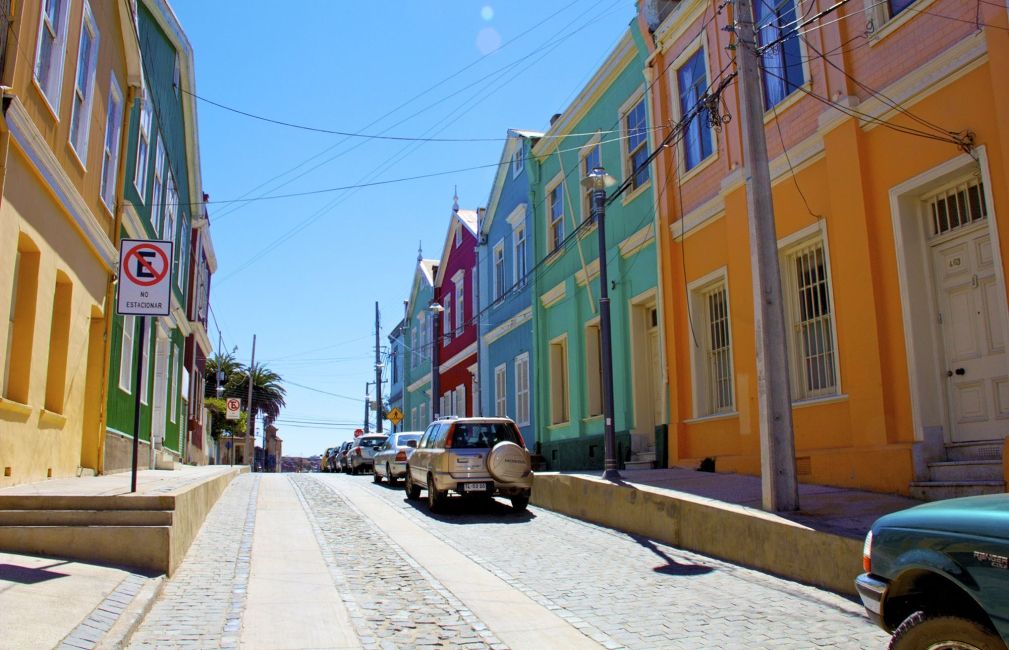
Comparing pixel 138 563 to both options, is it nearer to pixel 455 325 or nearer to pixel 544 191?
pixel 544 191

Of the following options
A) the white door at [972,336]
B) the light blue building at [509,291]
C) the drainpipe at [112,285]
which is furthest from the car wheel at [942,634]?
the light blue building at [509,291]

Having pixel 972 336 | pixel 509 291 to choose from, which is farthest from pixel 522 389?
pixel 972 336

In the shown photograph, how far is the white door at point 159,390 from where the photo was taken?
19.4 metres

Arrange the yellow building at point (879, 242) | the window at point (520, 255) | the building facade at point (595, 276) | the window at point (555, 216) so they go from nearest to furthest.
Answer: the yellow building at point (879, 242)
the building facade at point (595, 276)
the window at point (555, 216)
the window at point (520, 255)

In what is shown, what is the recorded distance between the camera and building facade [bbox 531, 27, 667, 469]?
17500 millimetres

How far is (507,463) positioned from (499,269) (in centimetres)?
1440

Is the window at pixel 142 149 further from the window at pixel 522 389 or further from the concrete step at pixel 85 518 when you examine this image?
the window at pixel 522 389

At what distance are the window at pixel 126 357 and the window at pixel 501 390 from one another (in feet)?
40.8

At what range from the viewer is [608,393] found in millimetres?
13797

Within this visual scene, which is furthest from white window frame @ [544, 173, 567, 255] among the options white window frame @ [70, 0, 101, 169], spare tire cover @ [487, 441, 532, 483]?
white window frame @ [70, 0, 101, 169]

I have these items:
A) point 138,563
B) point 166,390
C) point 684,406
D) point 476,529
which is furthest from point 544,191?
point 138,563

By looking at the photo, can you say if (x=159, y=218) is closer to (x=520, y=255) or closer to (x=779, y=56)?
(x=520, y=255)

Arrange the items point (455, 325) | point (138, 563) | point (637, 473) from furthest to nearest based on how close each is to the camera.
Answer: point (455, 325) < point (637, 473) < point (138, 563)

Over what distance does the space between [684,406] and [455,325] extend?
60.6 ft
